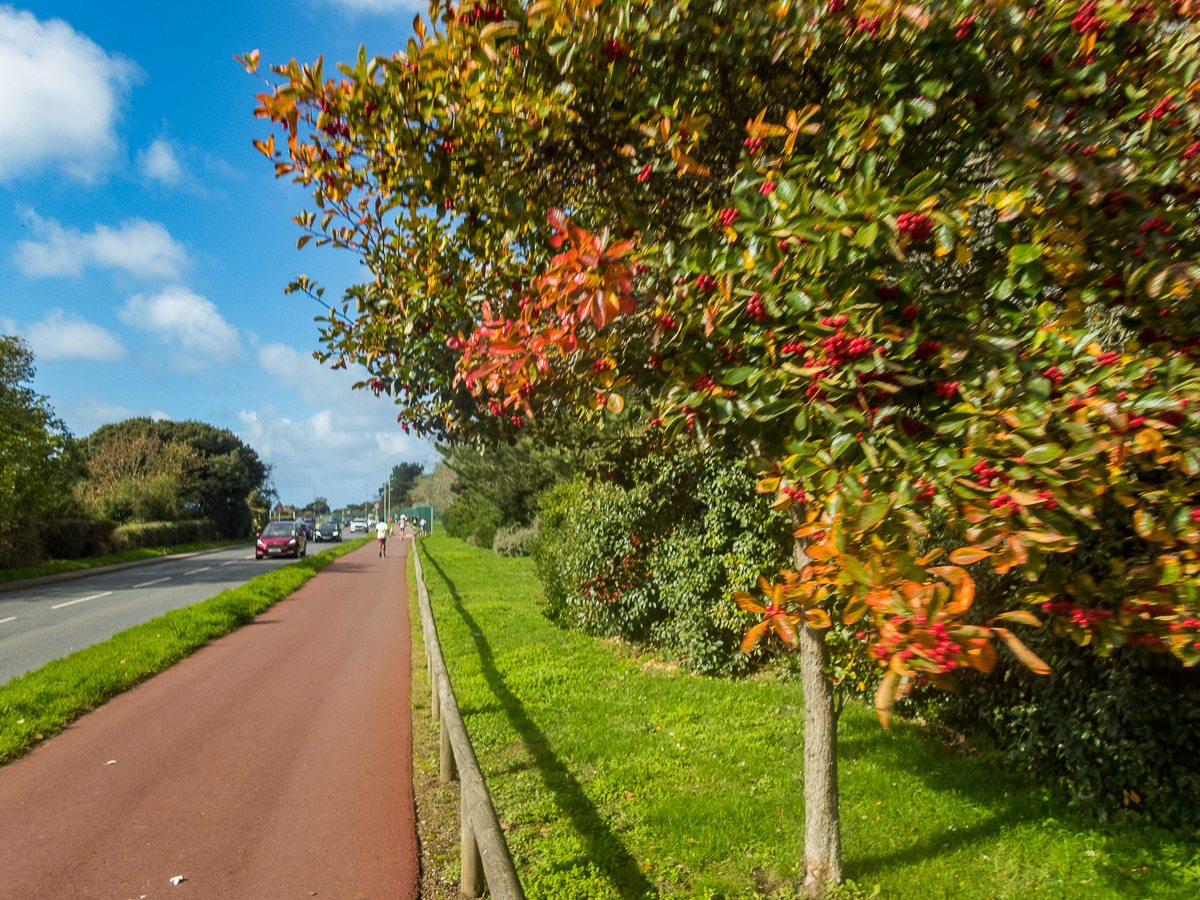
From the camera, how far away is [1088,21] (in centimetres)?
278

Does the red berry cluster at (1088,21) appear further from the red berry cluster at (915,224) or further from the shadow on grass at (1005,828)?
the shadow on grass at (1005,828)

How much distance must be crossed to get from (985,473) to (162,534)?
46.3 metres

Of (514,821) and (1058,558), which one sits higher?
(1058,558)

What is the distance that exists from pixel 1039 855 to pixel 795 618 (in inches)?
124

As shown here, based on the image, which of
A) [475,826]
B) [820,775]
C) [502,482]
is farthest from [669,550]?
[502,482]

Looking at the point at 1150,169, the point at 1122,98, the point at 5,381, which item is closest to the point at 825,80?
the point at 1122,98

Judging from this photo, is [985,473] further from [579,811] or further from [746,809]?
[579,811]

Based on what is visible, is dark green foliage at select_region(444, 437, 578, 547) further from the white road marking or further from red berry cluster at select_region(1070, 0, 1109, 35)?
red berry cluster at select_region(1070, 0, 1109, 35)

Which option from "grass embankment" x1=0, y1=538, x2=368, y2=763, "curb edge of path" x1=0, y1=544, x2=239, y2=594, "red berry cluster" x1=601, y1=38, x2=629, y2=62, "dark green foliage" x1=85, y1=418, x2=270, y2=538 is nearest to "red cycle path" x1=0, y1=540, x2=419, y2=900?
"grass embankment" x1=0, y1=538, x2=368, y2=763

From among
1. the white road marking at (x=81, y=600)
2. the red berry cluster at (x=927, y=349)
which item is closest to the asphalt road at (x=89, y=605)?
the white road marking at (x=81, y=600)

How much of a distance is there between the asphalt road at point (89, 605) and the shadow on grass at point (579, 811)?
252 inches

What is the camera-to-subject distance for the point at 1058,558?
4812 mm

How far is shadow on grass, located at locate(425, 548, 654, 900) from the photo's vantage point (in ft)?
13.8

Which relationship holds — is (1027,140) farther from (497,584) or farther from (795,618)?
(497,584)
